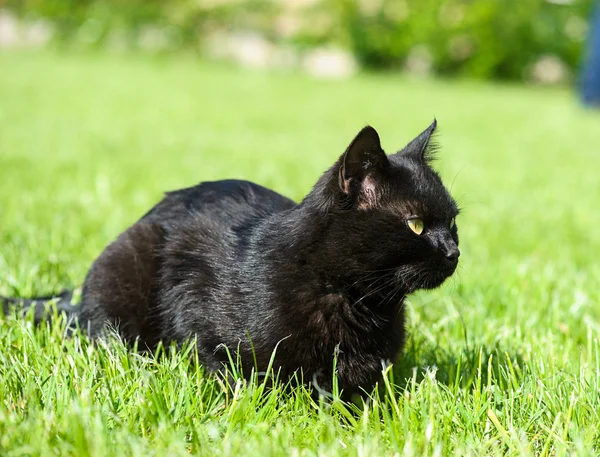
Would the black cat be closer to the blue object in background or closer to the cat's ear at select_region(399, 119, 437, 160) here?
the cat's ear at select_region(399, 119, 437, 160)

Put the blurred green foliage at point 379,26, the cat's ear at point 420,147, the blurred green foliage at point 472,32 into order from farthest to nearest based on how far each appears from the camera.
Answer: the blurred green foliage at point 379,26 < the blurred green foliage at point 472,32 < the cat's ear at point 420,147

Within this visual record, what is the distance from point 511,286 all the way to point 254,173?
271 centimetres

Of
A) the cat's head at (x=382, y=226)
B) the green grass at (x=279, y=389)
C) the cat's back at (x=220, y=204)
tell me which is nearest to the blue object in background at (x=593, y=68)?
the green grass at (x=279, y=389)

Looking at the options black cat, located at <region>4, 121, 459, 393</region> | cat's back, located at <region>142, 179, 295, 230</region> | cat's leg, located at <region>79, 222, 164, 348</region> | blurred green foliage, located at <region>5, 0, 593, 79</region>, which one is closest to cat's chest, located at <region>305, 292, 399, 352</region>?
black cat, located at <region>4, 121, 459, 393</region>

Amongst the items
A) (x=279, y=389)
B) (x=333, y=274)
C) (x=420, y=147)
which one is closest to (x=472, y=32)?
(x=420, y=147)

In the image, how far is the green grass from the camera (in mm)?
1474

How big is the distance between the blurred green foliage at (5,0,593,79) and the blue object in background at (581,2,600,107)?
634 centimetres

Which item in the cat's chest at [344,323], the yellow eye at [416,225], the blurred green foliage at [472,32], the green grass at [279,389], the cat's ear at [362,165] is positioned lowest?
the green grass at [279,389]

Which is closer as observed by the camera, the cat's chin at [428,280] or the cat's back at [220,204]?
the cat's chin at [428,280]

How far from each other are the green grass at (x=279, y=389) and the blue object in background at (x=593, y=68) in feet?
8.17

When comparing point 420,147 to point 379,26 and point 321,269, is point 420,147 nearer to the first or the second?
point 321,269

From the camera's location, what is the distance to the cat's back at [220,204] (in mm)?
2064

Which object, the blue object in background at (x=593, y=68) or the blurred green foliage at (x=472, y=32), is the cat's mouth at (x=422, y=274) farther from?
the blurred green foliage at (x=472, y=32)

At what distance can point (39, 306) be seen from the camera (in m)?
2.18
